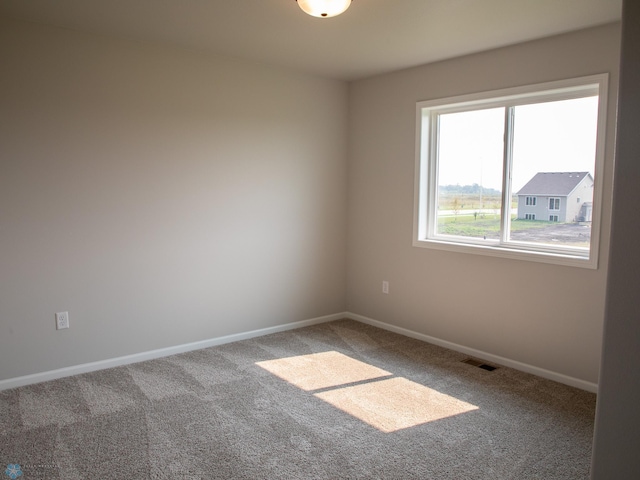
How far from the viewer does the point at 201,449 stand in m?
2.44

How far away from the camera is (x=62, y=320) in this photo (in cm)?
333

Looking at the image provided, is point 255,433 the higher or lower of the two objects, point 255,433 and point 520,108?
the lower

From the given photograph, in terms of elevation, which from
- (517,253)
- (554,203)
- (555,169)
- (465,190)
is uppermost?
(555,169)

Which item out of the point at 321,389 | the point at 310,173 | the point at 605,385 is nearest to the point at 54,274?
the point at 321,389

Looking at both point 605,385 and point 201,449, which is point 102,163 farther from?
point 605,385

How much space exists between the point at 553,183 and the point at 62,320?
144 inches

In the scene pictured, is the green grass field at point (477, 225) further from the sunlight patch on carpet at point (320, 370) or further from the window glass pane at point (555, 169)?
the sunlight patch on carpet at point (320, 370)

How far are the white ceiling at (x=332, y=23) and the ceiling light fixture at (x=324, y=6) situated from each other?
180 millimetres

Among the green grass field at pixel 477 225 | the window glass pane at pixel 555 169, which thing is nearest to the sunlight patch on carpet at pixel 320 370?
the green grass field at pixel 477 225

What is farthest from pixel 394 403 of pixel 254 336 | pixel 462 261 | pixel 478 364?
pixel 254 336

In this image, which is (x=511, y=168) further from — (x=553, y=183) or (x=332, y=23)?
(x=332, y=23)

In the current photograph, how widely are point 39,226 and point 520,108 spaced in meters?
3.57

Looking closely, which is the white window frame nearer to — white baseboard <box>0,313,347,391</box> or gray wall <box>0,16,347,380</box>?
gray wall <box>0,16,347,380</box>

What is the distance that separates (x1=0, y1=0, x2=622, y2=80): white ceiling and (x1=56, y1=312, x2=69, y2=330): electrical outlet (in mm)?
1970
